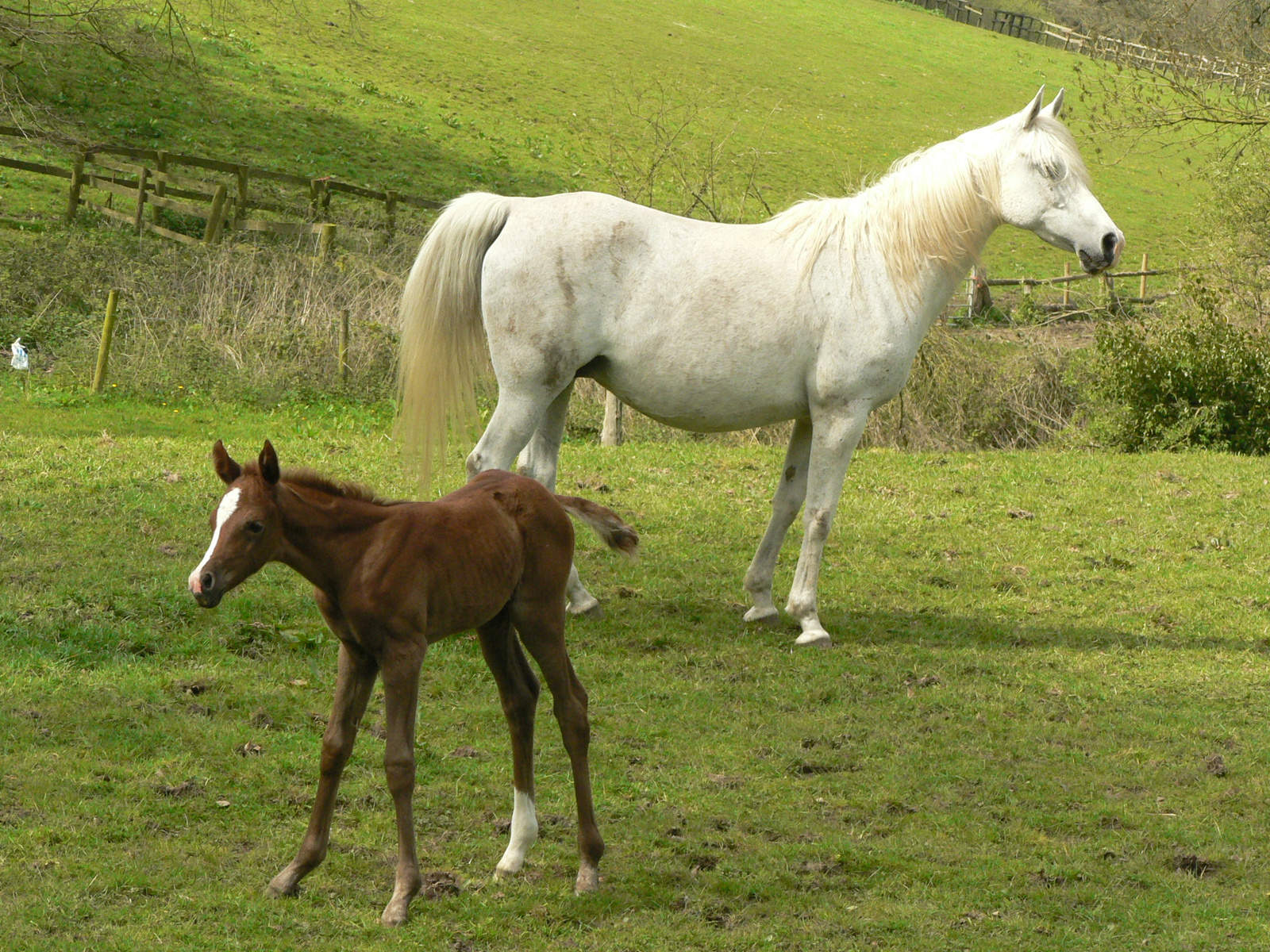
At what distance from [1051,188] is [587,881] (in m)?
5.39

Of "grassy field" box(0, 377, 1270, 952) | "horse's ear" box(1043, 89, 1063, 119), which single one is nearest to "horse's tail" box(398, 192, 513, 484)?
"grassy field" box(0, 377, 1270, 952)

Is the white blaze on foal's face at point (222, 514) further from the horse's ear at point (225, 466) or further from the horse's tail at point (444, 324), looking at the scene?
the horse's tail at point (444, 324)

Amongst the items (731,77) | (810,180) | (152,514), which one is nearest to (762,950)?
(152,514)

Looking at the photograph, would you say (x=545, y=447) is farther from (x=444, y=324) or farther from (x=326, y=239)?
(x=326, y=239)

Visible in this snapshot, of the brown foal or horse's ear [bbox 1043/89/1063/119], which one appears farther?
horse's ear [bbox 1043/89/1063/119]

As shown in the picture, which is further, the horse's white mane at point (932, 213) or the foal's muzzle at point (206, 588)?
the horse's white mane at point (932, 213)

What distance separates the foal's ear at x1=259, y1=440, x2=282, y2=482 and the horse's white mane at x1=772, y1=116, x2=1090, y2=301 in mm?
4466

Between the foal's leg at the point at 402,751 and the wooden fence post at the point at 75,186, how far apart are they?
20288mm

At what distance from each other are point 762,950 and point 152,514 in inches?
241

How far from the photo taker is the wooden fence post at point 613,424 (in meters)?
13.6

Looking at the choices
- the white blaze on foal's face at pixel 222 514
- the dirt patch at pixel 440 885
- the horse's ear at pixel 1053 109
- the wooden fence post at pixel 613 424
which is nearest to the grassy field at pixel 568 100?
the wooden fence post at pixel 613 424

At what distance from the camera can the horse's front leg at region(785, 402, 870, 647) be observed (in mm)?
7648

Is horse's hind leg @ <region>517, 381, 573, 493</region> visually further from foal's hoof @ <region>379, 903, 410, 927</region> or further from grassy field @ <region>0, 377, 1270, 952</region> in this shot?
foal's hoof @ <region>379, 903, 410, 927</region>

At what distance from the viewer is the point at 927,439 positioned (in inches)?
635
